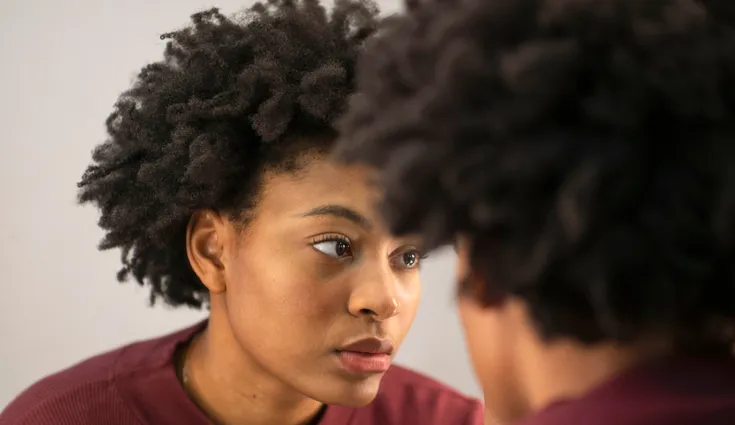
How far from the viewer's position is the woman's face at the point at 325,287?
84 cm

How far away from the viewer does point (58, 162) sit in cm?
148

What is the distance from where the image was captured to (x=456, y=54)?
45cm

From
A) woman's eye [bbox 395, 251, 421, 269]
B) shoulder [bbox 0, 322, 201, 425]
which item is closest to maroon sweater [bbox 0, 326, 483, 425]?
shoulder [bbox 0, 322, 201, 425]

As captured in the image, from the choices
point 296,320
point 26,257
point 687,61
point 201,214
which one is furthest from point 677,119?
point 26,257

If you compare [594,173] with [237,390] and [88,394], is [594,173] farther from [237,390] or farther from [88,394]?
[88,394]

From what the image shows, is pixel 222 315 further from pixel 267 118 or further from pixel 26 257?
pixel 26 257

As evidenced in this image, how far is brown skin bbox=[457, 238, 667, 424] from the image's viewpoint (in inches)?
19.7

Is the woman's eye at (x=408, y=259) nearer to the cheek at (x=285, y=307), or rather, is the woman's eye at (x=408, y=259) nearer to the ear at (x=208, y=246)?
the cheek at (x=285, y=307)

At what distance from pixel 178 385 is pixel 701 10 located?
2.40ft

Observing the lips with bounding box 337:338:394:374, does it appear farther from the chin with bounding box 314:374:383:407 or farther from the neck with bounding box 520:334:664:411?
the neck with bounding box 520:334:664:411

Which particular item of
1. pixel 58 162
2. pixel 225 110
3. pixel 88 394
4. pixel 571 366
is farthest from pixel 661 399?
pixel 58 162

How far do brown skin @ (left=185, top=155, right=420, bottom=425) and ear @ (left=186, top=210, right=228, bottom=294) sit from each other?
0.02 m

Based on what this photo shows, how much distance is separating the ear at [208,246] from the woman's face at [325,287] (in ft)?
0.20

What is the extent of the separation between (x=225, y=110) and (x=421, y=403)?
477mm
